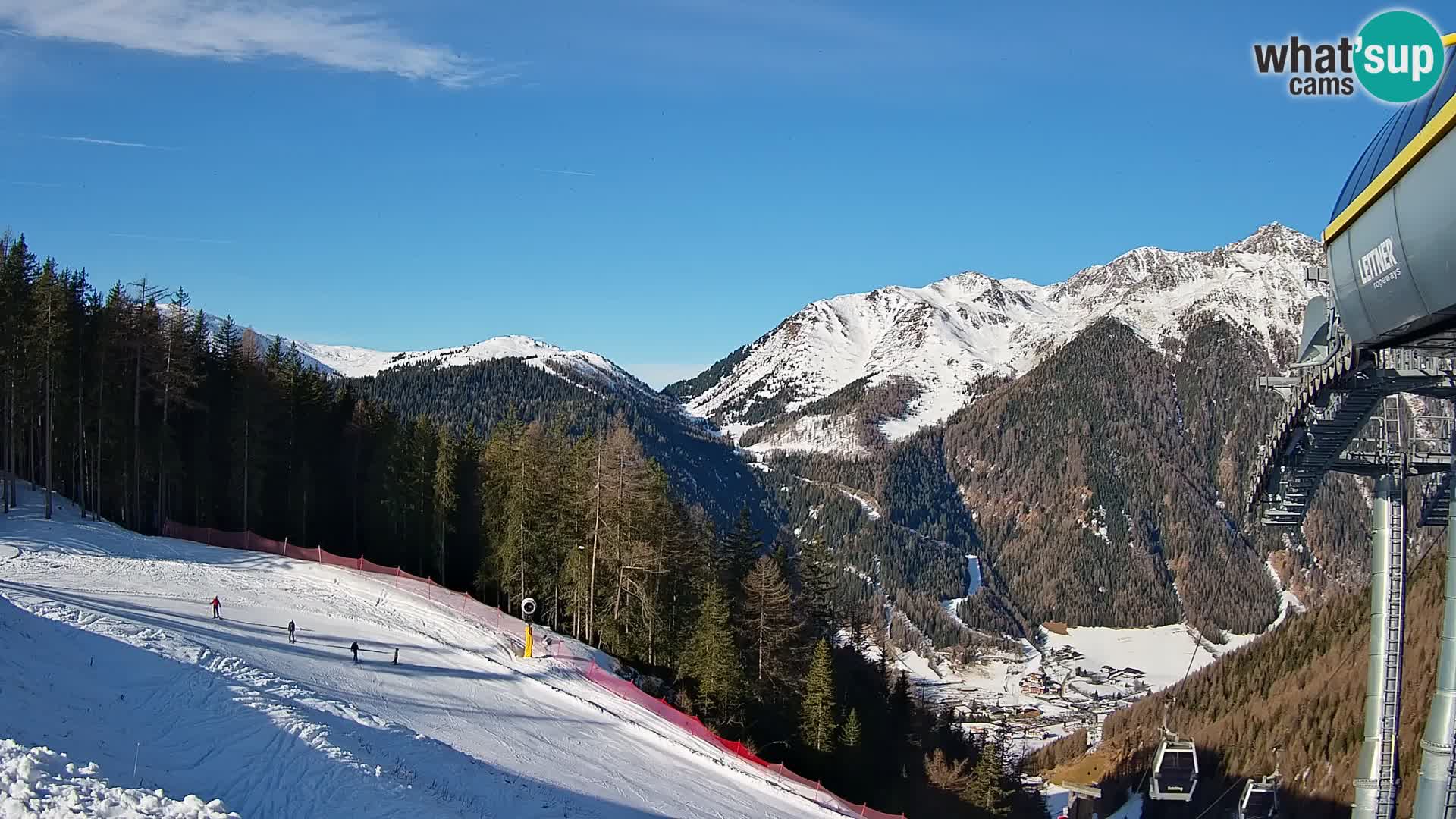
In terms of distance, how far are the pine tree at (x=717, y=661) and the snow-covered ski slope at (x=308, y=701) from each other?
542 centimetres

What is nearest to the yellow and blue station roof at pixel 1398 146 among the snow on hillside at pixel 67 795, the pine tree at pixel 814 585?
the snow on hillside at pixel 67 795

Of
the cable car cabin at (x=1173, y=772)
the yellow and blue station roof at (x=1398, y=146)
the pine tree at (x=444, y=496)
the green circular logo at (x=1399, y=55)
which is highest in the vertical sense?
the green circular logo at (x=1399, y=55)

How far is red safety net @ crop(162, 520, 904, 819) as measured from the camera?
36438 millimetres

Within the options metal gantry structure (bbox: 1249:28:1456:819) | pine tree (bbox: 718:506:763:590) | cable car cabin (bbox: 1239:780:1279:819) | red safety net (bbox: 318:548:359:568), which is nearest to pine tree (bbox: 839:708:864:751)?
pine tree (bbox: 718:506:763:590)

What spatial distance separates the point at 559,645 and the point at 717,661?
21.7 ft

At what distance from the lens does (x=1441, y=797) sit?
1409 cm

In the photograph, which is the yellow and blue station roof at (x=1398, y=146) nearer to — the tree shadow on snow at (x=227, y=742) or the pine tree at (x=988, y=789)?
the tree shadow on snow at (x=227, y=742)

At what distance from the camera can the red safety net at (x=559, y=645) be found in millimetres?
36438

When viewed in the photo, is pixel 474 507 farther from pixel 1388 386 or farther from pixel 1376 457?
pixel 1388 386

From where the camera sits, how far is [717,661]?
42.7 metres

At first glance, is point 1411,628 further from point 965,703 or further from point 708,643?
point 965,703

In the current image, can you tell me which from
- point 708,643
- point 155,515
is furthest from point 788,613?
point 155,515

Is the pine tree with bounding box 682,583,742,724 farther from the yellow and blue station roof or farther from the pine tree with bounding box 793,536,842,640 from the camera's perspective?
the yellow and blue station roof

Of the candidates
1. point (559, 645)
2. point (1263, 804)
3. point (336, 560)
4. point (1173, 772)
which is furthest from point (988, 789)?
point (336, 560)
